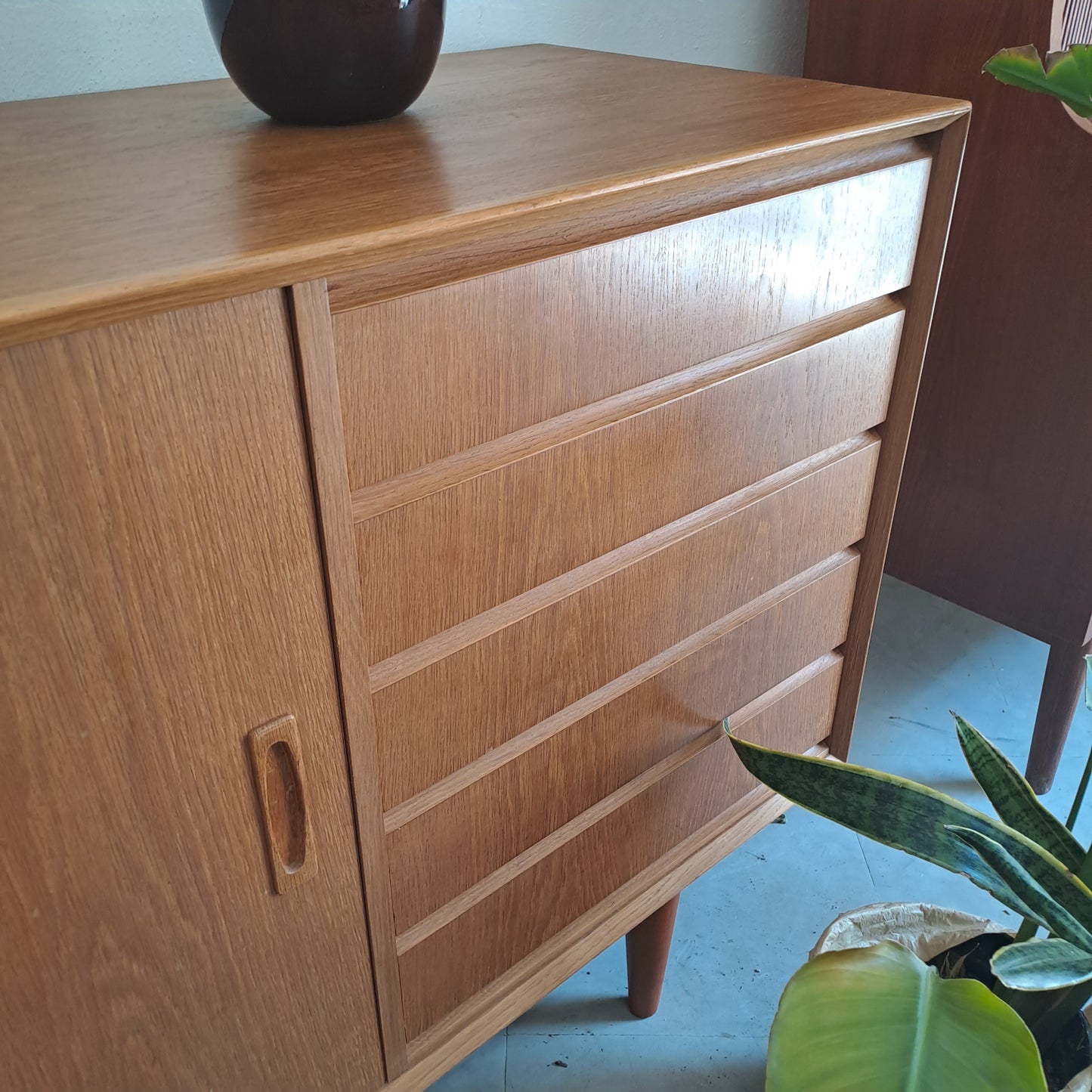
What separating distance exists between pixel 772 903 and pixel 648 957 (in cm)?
22

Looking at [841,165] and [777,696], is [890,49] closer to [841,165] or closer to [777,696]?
[841,165]

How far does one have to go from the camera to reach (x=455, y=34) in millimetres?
958

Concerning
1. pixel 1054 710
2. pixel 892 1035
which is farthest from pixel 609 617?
pixel 1054 710

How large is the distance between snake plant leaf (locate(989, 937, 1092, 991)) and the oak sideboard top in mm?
492

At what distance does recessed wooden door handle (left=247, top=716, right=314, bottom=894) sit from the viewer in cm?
51

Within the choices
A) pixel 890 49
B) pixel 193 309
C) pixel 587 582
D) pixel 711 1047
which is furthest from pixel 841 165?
pixel 711 1047

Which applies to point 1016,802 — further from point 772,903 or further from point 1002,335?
point 1002,335

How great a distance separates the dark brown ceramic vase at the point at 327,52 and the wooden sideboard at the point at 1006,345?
0.63 metres

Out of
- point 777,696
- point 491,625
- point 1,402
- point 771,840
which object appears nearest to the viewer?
point 1,402

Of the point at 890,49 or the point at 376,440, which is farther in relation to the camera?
the point at 890,49

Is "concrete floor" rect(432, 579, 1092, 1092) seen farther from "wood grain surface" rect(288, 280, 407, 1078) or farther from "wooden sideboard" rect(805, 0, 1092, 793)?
"wood grain surface" rect(288, 280, 407, 1078)

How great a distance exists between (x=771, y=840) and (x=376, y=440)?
87 cm

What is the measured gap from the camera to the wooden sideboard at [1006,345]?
3.25ft

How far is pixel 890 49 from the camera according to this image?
108 cm
